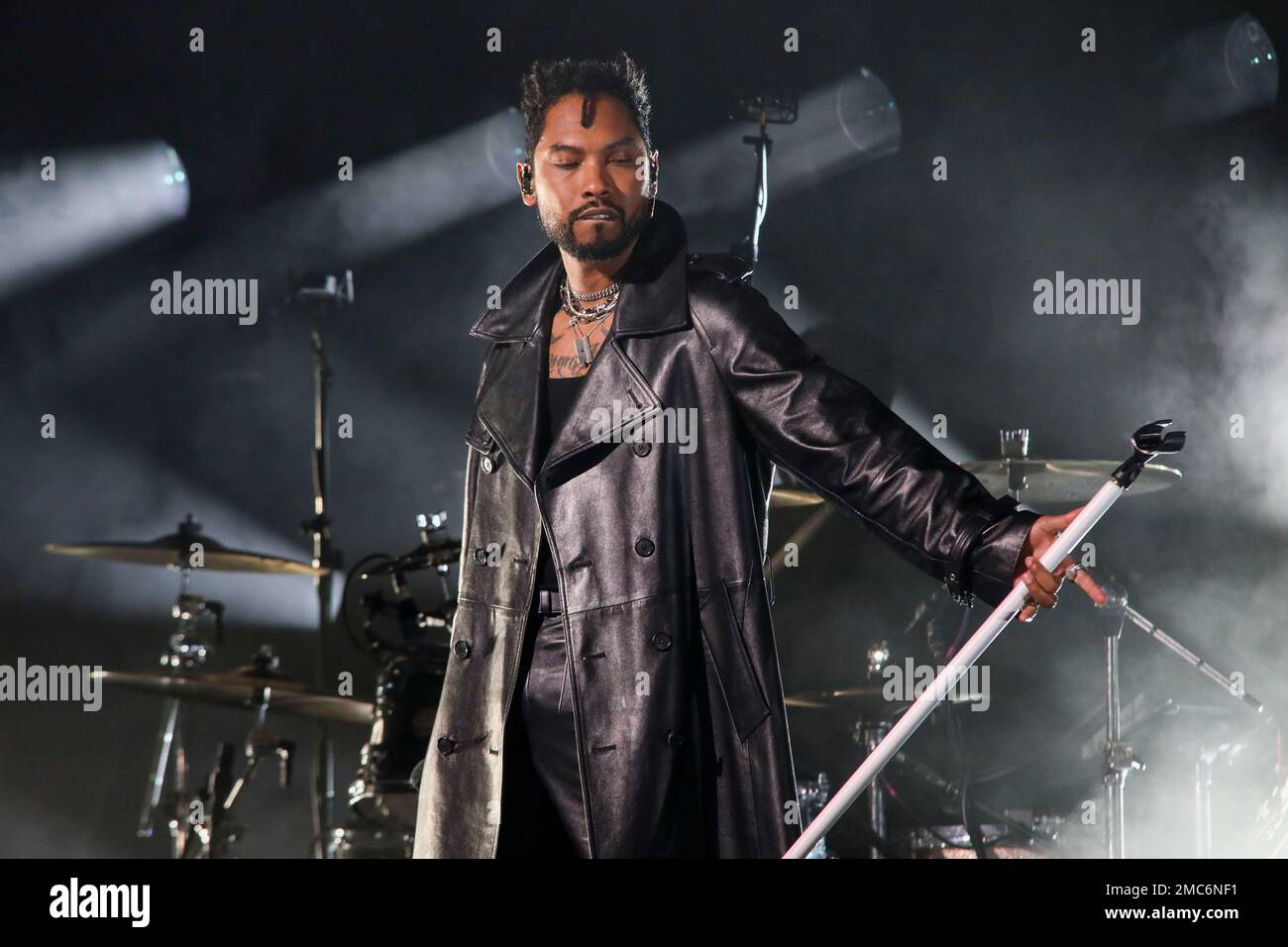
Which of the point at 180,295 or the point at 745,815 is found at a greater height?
the point at 180,295

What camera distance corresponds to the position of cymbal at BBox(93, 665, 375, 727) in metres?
4.53

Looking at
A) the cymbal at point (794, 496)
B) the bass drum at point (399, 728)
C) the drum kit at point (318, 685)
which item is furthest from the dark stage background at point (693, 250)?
the bass drum at point (399, 728)

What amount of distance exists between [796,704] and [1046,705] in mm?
1184

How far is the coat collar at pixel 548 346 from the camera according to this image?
6.74ft

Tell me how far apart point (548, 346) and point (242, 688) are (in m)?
2.77

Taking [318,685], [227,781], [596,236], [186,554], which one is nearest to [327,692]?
[227,781]

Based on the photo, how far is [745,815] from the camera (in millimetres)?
1941

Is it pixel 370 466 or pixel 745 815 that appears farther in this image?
pixel 370 466

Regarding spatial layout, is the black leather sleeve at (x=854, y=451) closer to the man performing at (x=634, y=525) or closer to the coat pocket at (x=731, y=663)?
the man performing at (x=634, y=525)

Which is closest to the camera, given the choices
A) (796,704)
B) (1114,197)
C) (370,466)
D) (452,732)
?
(452,732)
